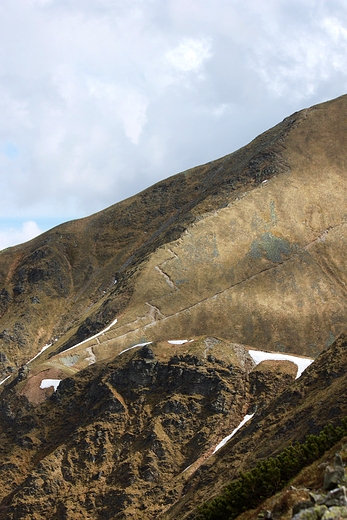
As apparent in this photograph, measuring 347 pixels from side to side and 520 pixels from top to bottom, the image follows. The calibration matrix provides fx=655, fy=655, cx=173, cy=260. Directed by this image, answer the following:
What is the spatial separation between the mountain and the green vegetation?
59.0 feet

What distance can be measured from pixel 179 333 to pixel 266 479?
252 feet

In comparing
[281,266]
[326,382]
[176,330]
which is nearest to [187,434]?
[326,382]

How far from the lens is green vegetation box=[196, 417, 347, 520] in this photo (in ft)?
111

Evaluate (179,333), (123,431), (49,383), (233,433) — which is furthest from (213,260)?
(233,433)

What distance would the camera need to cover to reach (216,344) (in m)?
86.8

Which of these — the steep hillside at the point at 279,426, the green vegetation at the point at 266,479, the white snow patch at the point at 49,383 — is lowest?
the steep hillside at the point at 279,426

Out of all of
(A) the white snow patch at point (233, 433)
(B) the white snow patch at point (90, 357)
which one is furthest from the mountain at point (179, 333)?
(A) the white snow patch at point (233, 433)

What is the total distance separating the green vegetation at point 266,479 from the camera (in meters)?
33.9

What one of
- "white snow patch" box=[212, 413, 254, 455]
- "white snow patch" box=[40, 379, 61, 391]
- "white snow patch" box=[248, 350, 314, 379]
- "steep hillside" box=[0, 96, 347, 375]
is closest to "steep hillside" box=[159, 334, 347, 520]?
"white snow patch" box=[212, 413, 254, 455]

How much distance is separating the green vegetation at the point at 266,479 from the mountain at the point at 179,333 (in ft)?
59.0

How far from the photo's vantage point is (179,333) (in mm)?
110875

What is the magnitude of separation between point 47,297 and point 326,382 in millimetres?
108203

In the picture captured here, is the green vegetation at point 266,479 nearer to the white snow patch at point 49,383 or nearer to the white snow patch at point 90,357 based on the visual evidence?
the white snow patch at point 49,383

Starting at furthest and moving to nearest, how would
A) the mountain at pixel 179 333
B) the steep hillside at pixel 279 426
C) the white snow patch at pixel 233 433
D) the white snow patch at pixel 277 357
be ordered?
the white snow patch at pixel 277 357
the white snow patch at pixel 233 433
the mountain at pixel 179 333
the steep hillside at pixel 279 426
